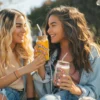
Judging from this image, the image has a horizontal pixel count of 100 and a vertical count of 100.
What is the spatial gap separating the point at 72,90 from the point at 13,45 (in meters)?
1.04

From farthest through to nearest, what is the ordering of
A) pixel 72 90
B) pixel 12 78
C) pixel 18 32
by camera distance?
pixel 18 32
pixel 12 78
pixel 72 90

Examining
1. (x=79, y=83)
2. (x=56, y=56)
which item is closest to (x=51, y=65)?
(x=56, y=56)

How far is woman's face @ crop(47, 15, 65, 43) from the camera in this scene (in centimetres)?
398

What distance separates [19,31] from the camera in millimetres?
4211

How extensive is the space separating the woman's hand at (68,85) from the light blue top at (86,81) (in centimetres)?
10

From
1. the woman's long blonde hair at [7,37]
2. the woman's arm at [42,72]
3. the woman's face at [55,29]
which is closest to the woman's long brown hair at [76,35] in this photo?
the woman's face at [55,29]

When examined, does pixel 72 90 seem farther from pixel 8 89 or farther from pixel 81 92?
pixel 8 89

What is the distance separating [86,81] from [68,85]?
41 centimetres

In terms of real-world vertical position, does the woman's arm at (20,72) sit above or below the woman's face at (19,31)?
below

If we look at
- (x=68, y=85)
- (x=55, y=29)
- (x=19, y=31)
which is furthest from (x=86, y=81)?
(x=19, y=31)

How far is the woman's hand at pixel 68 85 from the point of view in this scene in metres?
3.54

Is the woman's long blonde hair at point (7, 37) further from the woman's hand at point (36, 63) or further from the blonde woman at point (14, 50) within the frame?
the woman's hand at point (36, 63)

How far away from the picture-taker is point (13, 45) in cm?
434

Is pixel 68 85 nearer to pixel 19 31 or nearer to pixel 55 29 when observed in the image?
pixel 55 29
